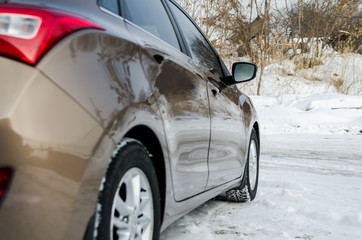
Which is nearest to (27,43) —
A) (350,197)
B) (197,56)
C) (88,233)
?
(88,233)

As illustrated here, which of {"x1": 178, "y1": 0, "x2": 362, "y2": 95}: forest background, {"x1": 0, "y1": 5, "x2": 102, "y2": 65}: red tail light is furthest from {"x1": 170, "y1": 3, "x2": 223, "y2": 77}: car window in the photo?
{"x1": 178, "y1": 0, "x2": 362, "y2": 95}: forest background

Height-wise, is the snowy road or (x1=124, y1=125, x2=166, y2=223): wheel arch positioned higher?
(x1=124, y1=125, x2=166, y2=223): wheel arch

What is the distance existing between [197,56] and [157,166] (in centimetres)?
132

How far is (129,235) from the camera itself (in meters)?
1.69

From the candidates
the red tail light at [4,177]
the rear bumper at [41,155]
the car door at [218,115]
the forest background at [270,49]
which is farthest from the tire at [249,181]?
the forest background at [270,49]

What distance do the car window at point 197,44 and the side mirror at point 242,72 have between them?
12 centimetres

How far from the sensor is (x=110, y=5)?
75.7 inches

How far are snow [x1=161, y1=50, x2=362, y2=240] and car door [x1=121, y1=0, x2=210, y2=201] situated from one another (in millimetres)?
717

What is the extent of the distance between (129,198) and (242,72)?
2.17 m

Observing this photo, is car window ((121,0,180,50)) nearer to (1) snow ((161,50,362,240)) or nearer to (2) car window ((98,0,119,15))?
(2) car window ((98,0,119,15))

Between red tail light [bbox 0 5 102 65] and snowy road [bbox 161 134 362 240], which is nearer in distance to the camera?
red tail light [bbox 0 5 102 65]

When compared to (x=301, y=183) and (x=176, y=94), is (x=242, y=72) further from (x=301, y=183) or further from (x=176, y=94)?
(x=301, y=183)

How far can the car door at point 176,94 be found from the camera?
194 centimetres

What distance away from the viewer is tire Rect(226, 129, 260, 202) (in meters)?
3.98
